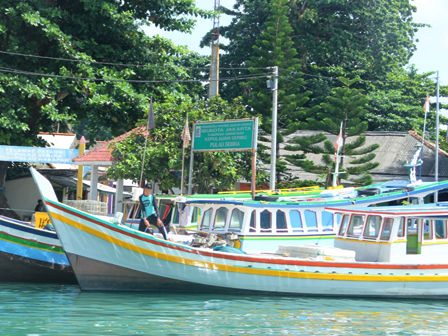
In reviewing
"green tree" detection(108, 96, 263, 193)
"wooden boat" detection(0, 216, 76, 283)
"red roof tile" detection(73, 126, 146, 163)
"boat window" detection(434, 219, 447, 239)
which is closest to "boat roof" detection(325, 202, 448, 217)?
"boat window" detection(434, 219, 447, 239)

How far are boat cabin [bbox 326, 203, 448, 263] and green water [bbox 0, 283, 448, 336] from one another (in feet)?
3.34

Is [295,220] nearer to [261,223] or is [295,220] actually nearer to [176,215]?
[261,223]

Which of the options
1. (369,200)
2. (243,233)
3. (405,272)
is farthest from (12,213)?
(405,272)

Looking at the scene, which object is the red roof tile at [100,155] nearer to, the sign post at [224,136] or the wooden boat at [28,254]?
the sign post at [224,136]

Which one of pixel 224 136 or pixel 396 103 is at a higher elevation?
pixel 396 103

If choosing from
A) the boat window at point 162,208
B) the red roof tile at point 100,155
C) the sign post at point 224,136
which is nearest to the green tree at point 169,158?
the red roof tile at point 100,155

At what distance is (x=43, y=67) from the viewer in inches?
858

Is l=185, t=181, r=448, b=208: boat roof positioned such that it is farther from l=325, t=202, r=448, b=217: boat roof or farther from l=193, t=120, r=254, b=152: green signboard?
l=193, t=120, r=254, b=152: green signboard

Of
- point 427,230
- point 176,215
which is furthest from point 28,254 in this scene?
point 427,230

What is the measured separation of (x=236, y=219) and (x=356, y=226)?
2.77m

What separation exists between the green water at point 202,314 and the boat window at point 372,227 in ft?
4.95

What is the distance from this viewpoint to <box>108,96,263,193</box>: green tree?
19.0 meters

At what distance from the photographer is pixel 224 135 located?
17.5m

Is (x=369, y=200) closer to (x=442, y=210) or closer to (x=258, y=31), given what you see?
(x=442, y=210)
